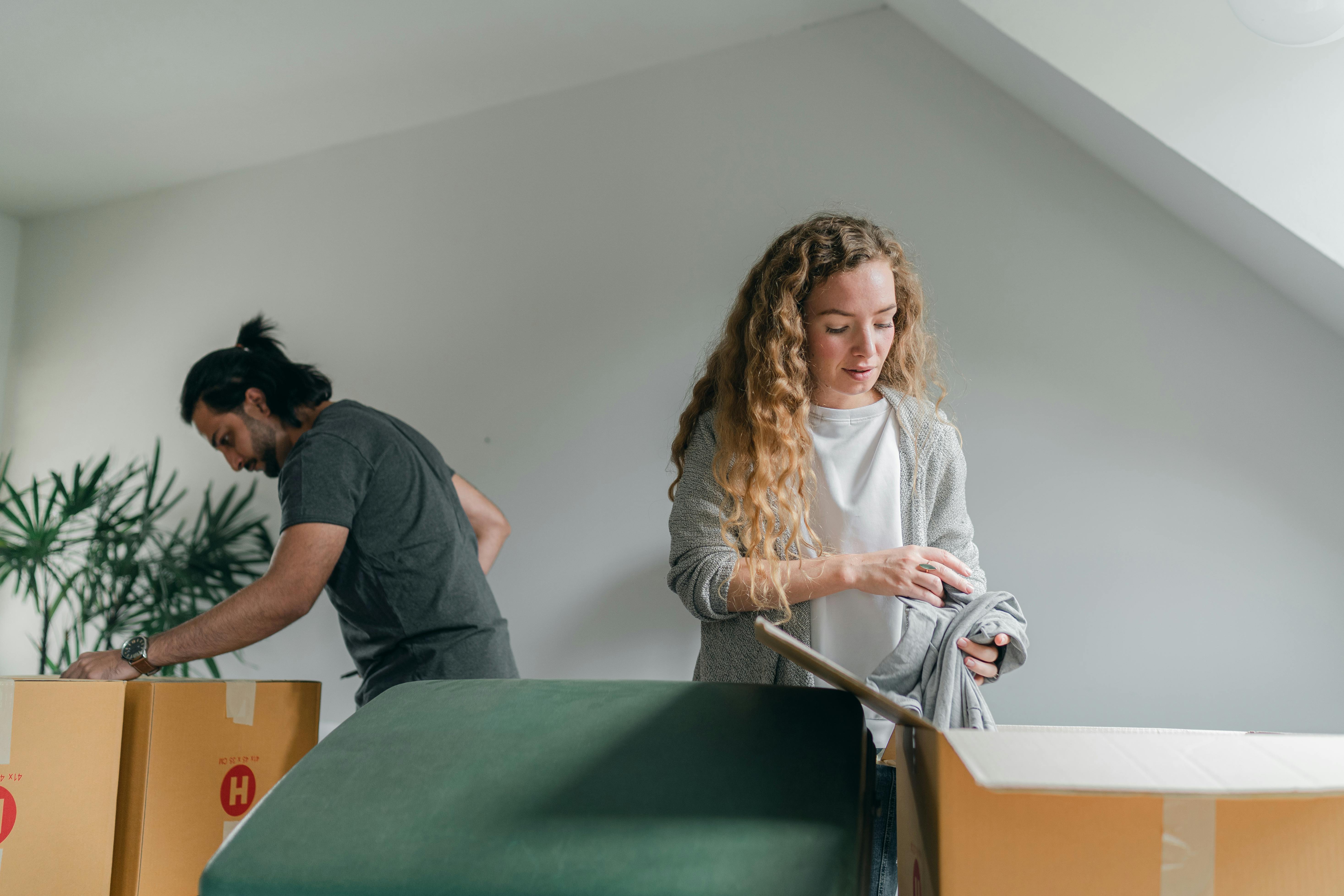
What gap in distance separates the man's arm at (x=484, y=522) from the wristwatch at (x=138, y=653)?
0.87 metres

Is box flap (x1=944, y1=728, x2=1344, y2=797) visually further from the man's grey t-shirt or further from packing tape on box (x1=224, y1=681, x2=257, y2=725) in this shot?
the man's grey t-shirt

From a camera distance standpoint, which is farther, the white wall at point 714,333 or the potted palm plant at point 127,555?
the potted palm plant at point 127,555

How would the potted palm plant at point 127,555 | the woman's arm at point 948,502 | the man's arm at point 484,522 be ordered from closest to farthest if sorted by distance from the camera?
Result: the woman's arm at point 948,502
the man's arm at point 484,522
the potted palm plant at point 127,555

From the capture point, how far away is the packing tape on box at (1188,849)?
364 mm

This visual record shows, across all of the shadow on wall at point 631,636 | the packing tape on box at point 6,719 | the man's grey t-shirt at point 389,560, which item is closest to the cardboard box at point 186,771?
the packing tape on box at point 6,719

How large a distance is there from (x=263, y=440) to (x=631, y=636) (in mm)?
1084

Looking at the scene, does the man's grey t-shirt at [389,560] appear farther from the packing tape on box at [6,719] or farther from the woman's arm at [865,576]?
the woman's arm at [865,576]

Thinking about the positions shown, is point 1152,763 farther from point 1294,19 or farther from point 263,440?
point 263,440

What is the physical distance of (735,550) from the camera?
1.07m

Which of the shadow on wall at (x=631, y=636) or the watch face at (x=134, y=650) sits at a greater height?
the watch face at (x=134, y=650)

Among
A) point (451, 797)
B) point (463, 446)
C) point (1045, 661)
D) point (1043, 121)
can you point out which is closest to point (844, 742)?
point (451, 797)

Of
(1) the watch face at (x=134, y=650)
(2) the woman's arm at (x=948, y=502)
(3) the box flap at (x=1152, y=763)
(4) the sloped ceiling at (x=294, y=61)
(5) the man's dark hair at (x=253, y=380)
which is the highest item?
(4) the sloped ceiling at (x=294, y=61)

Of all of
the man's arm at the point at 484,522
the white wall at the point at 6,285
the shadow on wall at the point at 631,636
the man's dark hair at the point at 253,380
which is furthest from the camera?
the white wall at the point at 6,285

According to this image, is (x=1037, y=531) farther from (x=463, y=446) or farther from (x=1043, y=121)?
(x=463, y=446)
